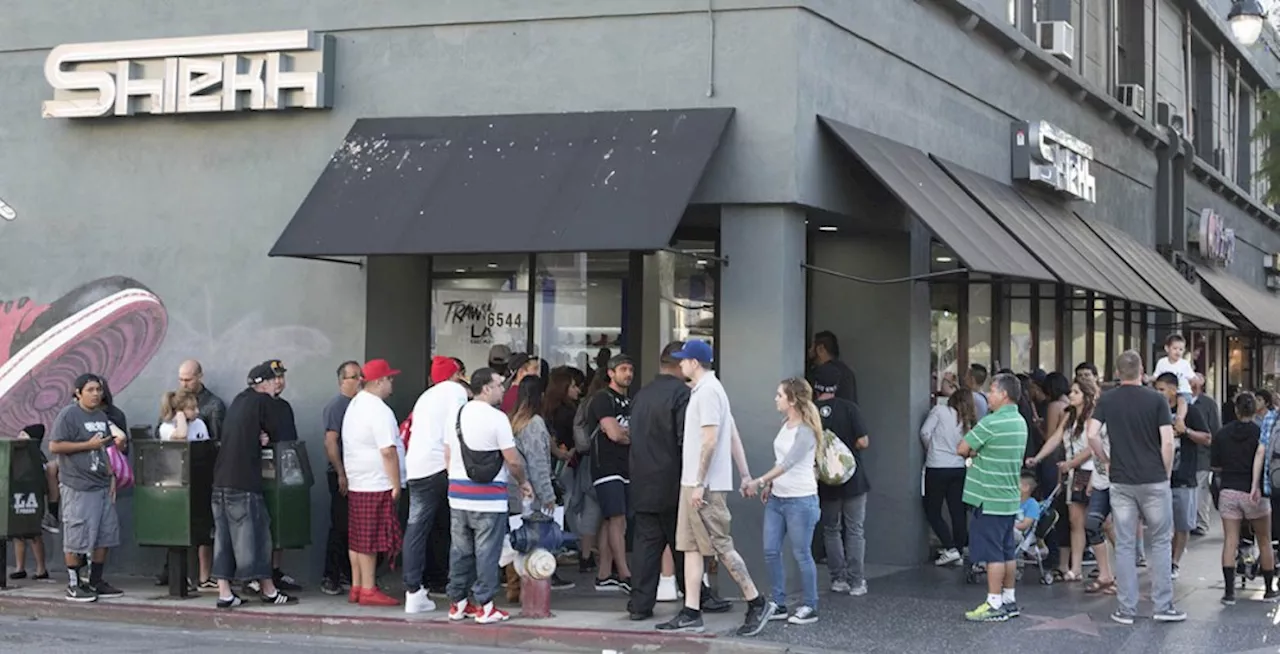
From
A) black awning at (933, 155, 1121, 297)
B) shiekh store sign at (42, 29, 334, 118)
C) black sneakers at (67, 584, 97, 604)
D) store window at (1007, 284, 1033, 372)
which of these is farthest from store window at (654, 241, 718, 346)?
store window at (1007, 284, 1033, 372)

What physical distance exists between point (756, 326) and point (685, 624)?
108 inches

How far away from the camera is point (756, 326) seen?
41.3 ft

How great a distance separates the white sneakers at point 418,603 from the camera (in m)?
11.9

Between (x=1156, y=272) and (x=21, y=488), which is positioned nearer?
(x=21, y=488)

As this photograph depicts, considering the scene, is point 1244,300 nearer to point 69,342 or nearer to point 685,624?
point 685,624

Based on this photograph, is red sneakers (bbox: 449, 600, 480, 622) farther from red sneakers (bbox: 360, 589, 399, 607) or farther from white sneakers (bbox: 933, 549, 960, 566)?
white sneakers (bbox: 933, 549, 960, 566)

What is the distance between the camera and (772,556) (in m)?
11.2

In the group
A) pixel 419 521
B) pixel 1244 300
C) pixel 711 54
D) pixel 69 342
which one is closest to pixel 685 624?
pixel 419 521

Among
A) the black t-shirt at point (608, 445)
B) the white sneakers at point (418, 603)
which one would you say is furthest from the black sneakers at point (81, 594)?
the black t-shirt at point (608, 445)

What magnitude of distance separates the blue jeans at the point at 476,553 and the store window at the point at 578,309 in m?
3.26

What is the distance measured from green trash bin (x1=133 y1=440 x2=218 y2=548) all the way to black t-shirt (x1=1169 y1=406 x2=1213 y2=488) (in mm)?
8254

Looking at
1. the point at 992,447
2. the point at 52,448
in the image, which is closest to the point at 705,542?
the point at 992,447

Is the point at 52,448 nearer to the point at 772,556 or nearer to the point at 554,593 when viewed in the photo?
the point at 554,593

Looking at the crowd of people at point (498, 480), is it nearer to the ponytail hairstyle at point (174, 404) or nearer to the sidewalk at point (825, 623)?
the ponytail hairstyle at point (174, 404)
